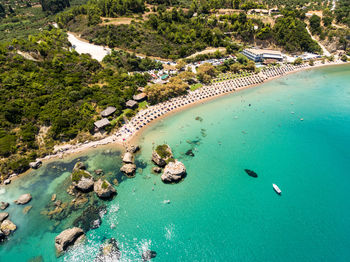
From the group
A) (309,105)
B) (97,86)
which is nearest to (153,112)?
(97,86)

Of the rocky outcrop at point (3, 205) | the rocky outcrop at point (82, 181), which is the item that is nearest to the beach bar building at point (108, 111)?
the rocky outcrop at point (82, 181)

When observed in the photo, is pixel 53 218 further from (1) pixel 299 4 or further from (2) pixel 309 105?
(1) pixel 299 4

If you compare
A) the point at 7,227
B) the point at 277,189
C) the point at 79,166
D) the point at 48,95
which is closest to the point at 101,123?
the point at 79,166

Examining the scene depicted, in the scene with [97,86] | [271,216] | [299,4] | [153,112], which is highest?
[299,4]

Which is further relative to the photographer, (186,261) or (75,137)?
(75,137)

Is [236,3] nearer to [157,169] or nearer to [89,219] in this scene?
[157,169]

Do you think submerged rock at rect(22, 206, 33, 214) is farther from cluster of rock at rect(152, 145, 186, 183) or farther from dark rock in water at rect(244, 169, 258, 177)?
dark rock in water at rect(244, 169, 258, 177)

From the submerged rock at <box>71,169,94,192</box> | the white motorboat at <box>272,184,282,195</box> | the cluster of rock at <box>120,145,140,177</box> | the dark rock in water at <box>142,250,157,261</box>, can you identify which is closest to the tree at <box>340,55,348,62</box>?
the white motorboat at <box>272,184,282,195</box>
